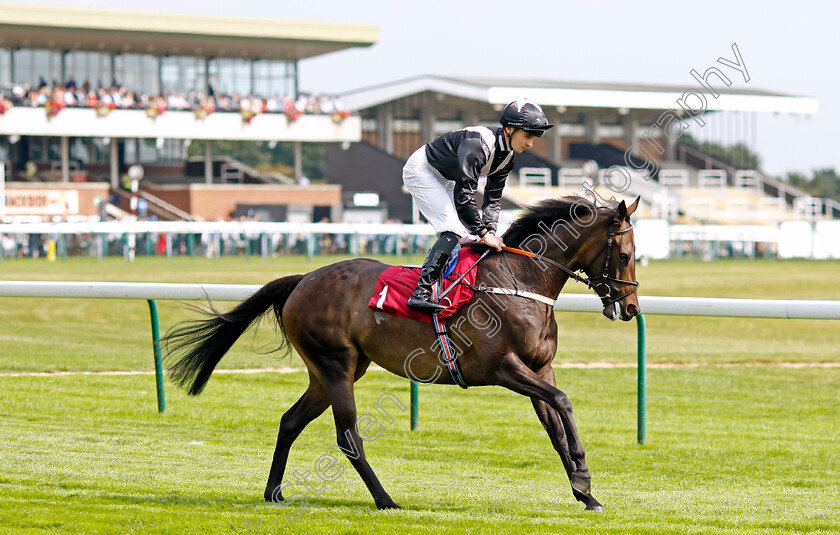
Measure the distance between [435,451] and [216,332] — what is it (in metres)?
1.75

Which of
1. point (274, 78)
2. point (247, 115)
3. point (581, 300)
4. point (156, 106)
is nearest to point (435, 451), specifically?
point (581, 300)

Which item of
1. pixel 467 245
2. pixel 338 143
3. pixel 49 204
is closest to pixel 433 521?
pixel 467 245

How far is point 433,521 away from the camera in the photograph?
14.7 ft

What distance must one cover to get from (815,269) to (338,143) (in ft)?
76.8

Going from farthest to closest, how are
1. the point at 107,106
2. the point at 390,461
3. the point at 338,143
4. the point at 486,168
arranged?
the point at 338,143 → the point at 107,106 → the point at 390,461 → the point at 486,168

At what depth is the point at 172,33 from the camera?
4069 cm

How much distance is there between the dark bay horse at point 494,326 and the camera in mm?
4746

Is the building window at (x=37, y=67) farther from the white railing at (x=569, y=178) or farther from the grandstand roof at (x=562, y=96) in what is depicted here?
the white railing at (x=569, y=178)

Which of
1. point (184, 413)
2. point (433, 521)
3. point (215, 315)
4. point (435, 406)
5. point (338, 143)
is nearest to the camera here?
point (433, 521)

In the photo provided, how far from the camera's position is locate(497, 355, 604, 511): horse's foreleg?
4.62 metres

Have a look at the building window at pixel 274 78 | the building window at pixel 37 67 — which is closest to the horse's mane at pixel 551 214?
the building window at pixel 37 67

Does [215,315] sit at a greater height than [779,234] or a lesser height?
greater

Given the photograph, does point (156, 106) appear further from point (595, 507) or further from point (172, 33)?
point (595, 507)

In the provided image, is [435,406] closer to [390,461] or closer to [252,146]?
[390,461]
